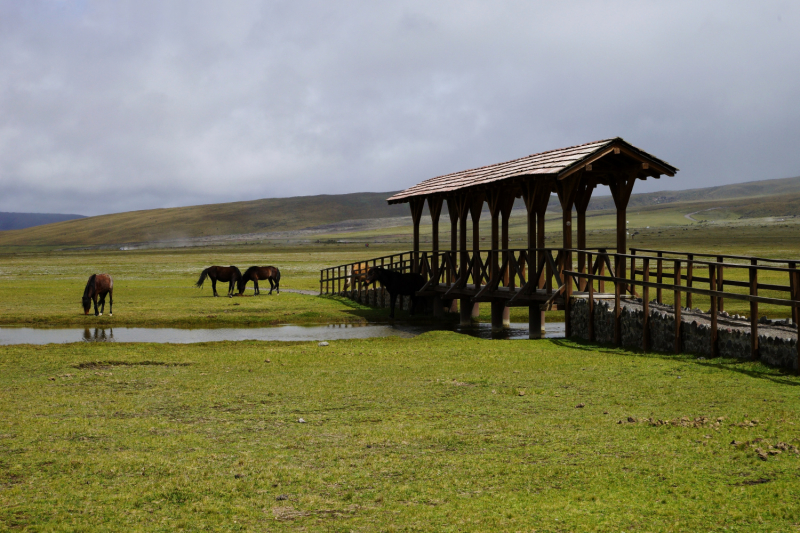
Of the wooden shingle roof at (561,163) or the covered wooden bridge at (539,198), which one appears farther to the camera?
the covered wooden bridge at (539,198)

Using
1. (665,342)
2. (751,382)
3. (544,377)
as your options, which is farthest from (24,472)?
(665,342)

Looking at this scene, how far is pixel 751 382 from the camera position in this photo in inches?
423

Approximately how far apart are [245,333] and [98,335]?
4.46 m

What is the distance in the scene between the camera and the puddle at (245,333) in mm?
21703

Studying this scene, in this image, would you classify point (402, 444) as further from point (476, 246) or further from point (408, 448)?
point (476, 246)

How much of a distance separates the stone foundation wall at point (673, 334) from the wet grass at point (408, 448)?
0.41m

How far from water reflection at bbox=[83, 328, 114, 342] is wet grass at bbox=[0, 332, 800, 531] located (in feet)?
27.3

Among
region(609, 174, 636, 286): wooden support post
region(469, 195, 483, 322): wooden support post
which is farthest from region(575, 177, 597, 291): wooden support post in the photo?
region(469, 195, 483, 322): wooden support post

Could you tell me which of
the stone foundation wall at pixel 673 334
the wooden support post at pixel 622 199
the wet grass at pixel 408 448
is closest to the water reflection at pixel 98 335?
the wet grass at pixel 408 448

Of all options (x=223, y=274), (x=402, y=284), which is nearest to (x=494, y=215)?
(x=402, y=284)

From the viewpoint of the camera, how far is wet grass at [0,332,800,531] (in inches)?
226

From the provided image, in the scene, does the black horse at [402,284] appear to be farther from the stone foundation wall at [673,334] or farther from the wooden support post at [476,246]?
the stone foundation wall at [673,334]

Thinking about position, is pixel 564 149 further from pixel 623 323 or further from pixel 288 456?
pixel 288 456

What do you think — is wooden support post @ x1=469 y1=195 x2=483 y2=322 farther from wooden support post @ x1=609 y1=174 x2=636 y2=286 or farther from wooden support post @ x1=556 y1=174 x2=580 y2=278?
wooden support post @ x1=609 y1=174 x2=636 y2=286
